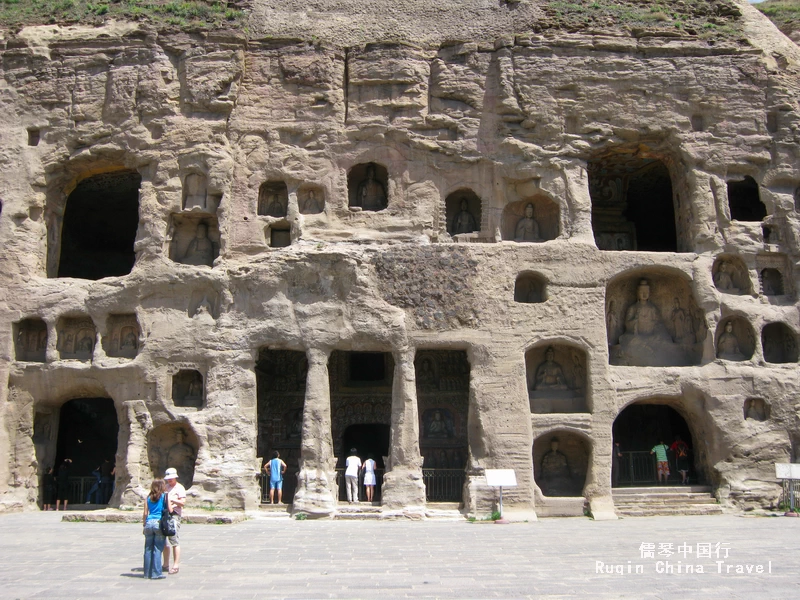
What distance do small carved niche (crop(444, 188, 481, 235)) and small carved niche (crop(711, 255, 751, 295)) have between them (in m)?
6.37

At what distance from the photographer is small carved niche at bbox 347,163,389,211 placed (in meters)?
21.1

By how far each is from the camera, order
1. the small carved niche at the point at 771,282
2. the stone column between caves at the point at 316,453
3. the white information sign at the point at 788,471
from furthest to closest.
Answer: the small carved niche at the point at 771,282
the stone column between caves at the point at 316,453
the white information sign at the point at 788,471

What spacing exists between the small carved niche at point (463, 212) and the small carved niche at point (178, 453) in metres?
8.80

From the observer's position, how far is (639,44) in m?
20.4

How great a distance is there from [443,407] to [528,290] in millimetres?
4319

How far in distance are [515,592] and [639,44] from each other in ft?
54.2

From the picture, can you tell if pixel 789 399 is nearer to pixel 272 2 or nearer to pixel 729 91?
pixel 729 91

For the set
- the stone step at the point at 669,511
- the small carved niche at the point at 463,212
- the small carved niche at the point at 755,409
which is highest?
the small carved niche at the point at 463,212

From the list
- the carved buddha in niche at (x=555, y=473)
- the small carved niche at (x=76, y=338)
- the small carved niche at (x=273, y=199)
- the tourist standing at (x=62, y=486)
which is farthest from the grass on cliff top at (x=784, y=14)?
the tourist standing at (x=62, y=486)

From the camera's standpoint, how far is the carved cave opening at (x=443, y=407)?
21.0m

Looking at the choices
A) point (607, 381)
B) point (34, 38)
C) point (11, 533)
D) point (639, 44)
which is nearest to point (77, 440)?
point (11, 533)

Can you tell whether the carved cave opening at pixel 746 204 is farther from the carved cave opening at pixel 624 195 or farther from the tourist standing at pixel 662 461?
the tourist standing at pixel 662 461

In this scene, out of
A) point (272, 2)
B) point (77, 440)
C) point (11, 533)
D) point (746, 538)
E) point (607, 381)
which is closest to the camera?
point (746, 538)

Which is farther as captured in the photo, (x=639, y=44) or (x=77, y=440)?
(x=77, y=440)
